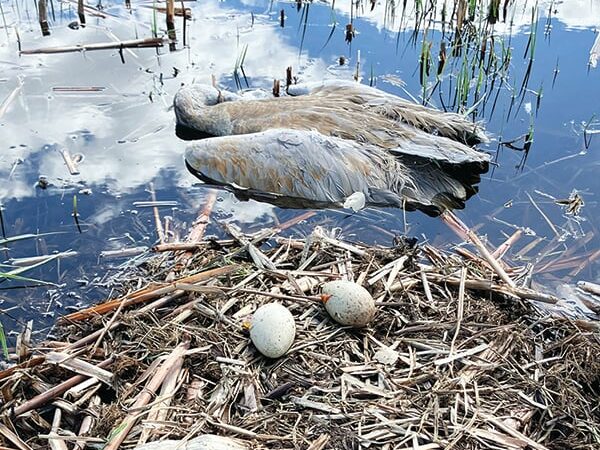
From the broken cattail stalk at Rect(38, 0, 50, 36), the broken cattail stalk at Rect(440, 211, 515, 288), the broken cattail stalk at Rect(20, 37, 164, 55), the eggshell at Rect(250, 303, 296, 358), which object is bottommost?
the broken cattail stalk at Rect(440, 211, 515, 288)

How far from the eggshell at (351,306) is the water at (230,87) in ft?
4.93

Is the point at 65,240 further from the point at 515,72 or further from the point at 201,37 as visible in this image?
the point at 515,72

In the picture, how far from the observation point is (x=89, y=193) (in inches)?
213

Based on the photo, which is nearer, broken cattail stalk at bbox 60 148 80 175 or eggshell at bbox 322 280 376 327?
eggshell at bbox 322 280 376 327

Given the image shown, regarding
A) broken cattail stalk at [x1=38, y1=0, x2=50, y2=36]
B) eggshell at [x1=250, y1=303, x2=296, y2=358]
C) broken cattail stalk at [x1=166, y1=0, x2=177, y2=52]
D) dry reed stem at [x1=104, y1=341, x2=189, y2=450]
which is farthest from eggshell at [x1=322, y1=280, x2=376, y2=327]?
broken cattail stalk at [x1=38, y1=0, x2=50, y2=36]

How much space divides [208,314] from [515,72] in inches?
188

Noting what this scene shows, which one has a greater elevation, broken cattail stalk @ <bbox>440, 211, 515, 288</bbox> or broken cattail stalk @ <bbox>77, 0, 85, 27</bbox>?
broken cattail stalk @ <bbox>77, 0, 85, 27</bbox>

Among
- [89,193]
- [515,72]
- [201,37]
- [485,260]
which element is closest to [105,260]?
[89,193]

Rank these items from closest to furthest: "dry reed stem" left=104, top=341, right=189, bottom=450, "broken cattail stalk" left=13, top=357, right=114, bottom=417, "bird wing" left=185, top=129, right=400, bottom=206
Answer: "dry reed stem" left=104, top=341, right=189, bottom=450, "broken cattail stalk" left=13, top=357, right=114, bottom=417, "bird wing" left=185, top=129, right=400, bottom=206

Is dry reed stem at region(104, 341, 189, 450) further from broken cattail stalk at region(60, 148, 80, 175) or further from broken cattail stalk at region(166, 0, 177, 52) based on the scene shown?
broken cattail stalk at region(166, 0, 177, 52)

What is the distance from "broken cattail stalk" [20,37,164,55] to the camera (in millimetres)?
7329

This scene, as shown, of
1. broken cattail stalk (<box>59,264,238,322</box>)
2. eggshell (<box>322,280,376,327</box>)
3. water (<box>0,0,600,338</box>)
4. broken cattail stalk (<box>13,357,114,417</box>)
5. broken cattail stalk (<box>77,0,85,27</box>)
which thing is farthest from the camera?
broken cattail stalk (<box>77,0,85,27</box>)

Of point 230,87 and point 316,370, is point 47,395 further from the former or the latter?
point 230,87

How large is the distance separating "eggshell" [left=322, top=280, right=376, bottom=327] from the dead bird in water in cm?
184
